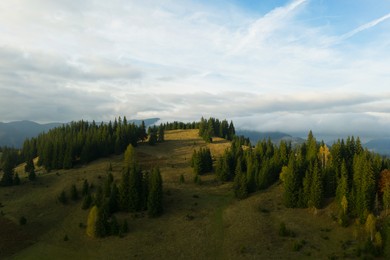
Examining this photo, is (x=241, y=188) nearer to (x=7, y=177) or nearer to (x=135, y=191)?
(x=135, y=191)

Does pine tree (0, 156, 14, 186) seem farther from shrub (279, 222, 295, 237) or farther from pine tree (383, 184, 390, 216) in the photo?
pine tree (383, 184, 390, 216)

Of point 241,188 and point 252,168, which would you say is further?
point 252,168

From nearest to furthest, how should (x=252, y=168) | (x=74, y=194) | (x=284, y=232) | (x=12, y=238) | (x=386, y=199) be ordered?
(x=284, y=232)
(x=12, y=238)
(x=386, y=199)
(x=74, y=194)
(x=252, y=168)

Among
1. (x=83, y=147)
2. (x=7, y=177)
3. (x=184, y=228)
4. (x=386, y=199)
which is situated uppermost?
(x=83, y=147)

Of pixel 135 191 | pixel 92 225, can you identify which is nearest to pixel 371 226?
pixel 135 191

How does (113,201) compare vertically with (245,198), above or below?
above

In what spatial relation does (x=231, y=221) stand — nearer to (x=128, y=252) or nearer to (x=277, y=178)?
(x=128, y=252)

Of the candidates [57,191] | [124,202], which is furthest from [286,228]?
[57,191]

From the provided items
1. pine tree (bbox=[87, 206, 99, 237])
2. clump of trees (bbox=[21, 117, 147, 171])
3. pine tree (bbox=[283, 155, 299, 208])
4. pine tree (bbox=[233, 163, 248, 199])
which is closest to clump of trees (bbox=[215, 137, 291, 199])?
pine tree (bbox=[233, 163, 248, 199])
